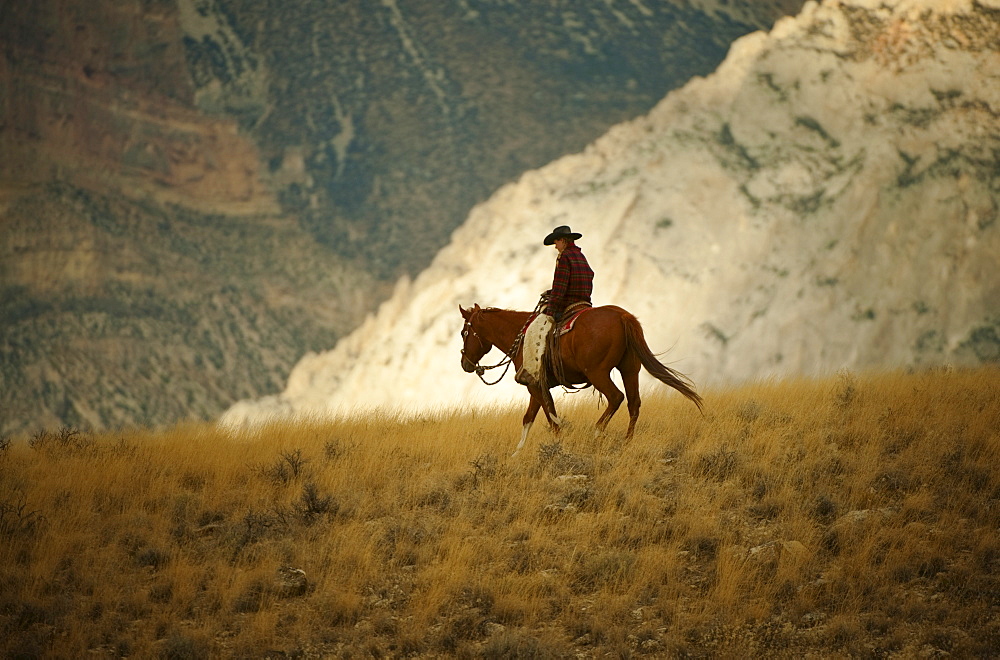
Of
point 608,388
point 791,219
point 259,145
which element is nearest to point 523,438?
point 608,388

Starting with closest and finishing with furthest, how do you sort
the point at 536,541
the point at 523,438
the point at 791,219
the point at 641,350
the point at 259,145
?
the point at 536,541
the point at 641,350
the point at 523,438
the point at 791,219
the point at 259,145

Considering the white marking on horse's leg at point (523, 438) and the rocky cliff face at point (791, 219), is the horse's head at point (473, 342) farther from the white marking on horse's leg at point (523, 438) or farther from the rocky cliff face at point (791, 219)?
the rocky cliff face at point (791, 219)

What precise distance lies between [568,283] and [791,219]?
19907mm

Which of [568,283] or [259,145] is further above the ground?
[259,145]

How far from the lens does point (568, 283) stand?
1174cm

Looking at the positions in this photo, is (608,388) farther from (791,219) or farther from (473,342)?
(791,219)

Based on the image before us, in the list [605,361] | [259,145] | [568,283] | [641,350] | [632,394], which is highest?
[259,145]

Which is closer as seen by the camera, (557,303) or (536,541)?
(536,541)

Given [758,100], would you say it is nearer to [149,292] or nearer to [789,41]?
[789,41]

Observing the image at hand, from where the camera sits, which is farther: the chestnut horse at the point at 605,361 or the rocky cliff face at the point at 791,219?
the rocky cliff face at the point at 791,219

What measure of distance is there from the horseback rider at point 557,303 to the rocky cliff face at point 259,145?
30368mm

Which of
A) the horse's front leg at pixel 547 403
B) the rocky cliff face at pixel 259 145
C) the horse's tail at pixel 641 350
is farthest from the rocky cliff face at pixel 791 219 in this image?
the horse's tail at pixel 641 350

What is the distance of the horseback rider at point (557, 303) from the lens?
11.6 meters

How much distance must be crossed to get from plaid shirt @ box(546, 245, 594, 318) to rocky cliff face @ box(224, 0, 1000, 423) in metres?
13.6
